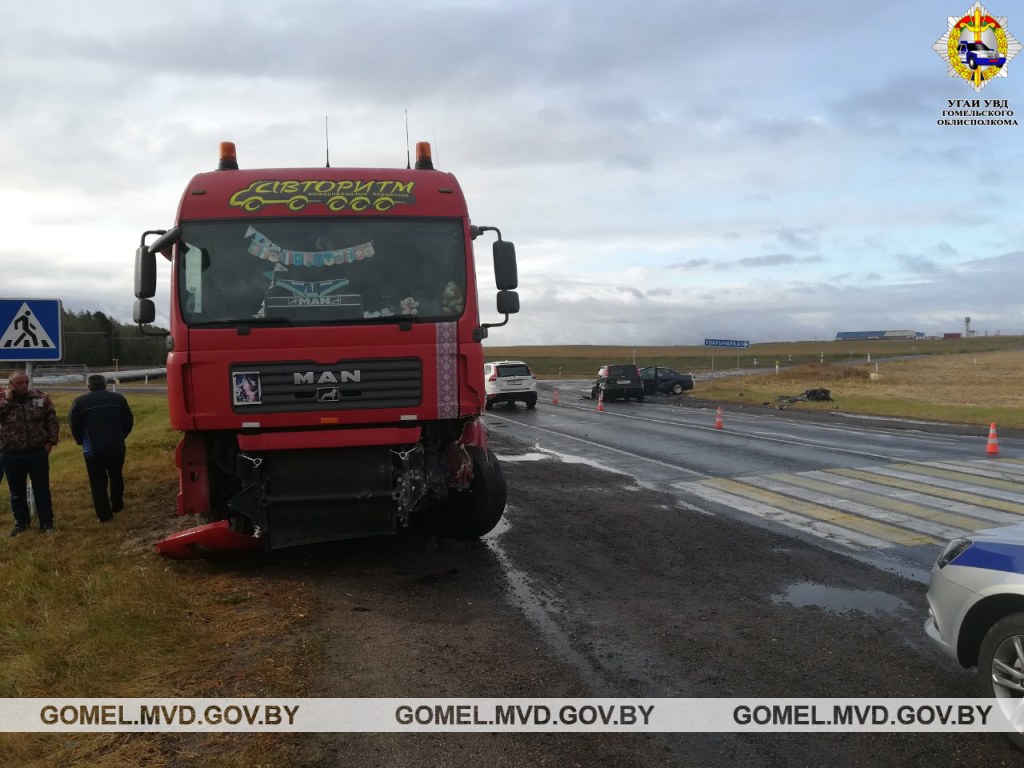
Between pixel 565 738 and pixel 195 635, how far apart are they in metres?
2.72

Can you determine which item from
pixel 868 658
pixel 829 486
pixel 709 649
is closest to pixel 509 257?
pixel 709 649

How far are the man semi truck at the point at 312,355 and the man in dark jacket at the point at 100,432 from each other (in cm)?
276

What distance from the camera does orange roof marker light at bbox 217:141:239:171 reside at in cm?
767

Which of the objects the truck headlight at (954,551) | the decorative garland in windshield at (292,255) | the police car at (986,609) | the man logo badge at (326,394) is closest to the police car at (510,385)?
the decorative garland in windshield at (292,255)

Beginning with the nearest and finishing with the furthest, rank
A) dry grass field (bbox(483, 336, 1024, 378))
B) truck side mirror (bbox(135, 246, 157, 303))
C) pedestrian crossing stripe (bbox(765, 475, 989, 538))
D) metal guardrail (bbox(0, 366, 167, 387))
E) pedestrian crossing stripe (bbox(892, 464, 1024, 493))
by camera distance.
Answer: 1. truck side mirror (bbox(135, 246, 157, 303))
2. pedestrian crossing stripe (bbox(765, 475, 989, 538))
3. pedestrian crossing stripe (bbox(892, 464, 1024, 493))
4. metal guardrail (bbox(0, 366, 167, 387))
5. dry grass field (bbox(483, 336, 1024, 378))

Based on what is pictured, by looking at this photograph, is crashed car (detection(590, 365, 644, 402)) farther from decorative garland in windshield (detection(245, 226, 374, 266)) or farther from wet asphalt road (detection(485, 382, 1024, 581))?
decorative garland in windshield (detection(245, 226, 374, 266))

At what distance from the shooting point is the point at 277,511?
21.2 ft

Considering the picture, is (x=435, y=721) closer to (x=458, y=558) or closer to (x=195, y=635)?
(x=195, y=635)

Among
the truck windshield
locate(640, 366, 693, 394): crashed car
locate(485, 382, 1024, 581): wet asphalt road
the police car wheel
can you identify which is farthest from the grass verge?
locate(640, 366, 693, 394): crashed car

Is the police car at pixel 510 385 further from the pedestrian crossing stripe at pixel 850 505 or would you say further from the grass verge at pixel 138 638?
the grass verge at pixel 138 638

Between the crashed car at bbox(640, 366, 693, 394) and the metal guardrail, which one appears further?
the metal guardrail

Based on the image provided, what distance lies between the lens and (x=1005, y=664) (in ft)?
12.2

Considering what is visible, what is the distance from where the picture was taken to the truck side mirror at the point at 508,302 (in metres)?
7.54

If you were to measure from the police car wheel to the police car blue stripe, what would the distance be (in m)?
0.23
